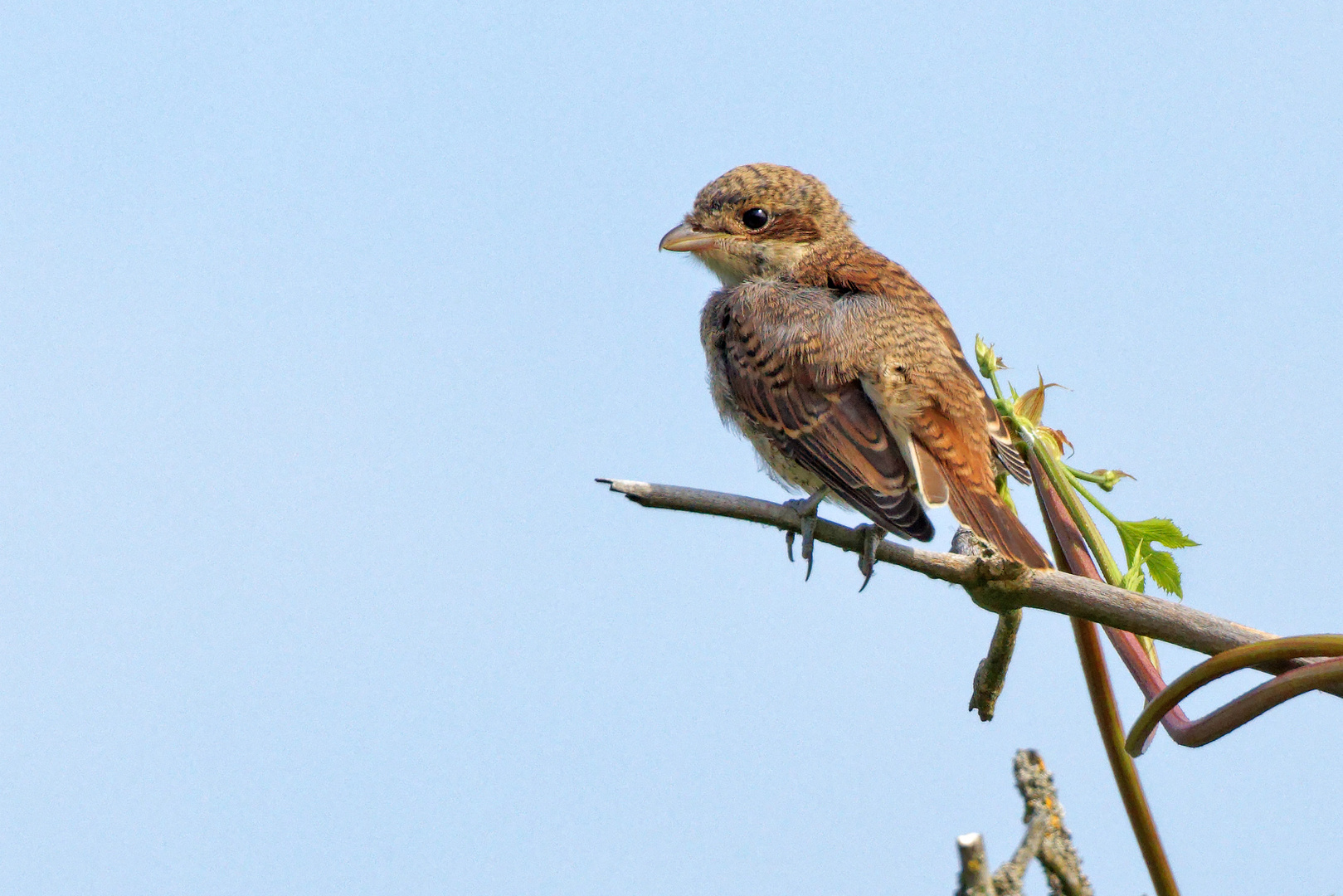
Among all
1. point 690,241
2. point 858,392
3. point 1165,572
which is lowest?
point 1165,572

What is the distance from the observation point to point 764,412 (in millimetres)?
3934

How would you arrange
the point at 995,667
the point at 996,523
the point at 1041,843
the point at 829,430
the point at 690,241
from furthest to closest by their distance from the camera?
the point at 690,241, the point at 829,430, the point at 996,523, the point at 995,667, the point at 1041,843

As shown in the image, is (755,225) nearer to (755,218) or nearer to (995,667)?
(755,218)

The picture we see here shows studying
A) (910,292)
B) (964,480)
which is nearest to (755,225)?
(910,292)

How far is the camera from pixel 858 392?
372 cm

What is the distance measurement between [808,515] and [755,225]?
7.28ft

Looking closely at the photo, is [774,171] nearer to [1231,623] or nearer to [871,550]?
[871,550]

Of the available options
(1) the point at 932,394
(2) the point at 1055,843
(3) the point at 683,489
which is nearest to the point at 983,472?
(1) the point at 932,394

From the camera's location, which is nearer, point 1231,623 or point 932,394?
point 1231,623

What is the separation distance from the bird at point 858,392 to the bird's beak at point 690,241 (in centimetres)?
A: 12

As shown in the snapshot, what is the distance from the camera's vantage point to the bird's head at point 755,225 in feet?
15.2

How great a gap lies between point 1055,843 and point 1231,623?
51 centimetres

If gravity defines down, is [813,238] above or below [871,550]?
above

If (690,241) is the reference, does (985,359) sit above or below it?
below
